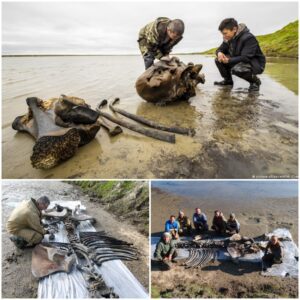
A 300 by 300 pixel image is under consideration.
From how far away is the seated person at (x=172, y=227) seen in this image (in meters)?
2.71

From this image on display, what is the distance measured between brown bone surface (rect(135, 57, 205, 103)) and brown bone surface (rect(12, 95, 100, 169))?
50.7 inches

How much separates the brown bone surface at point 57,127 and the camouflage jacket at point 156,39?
2.00 m

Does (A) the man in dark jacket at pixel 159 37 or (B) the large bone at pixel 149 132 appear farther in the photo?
(A) the man in dark jacket at pixel 159 37

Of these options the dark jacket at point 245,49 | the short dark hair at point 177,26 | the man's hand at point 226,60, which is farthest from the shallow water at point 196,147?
the short dark hair at point 177,26

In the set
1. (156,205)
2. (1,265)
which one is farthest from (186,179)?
(1,265)

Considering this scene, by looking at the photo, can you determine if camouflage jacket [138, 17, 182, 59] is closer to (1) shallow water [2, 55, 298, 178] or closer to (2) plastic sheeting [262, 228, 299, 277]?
(1) shallow water [2, 55, 298, 178]

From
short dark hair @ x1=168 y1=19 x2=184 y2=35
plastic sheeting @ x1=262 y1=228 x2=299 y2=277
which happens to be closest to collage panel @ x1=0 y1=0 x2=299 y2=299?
plastic sheeting @ x1=262 y1=228 x2=299 y2=277

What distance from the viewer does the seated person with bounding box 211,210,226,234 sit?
273 cm

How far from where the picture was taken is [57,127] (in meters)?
2.73

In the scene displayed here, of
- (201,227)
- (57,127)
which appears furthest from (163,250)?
(57,127)

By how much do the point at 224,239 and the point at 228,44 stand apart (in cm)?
360

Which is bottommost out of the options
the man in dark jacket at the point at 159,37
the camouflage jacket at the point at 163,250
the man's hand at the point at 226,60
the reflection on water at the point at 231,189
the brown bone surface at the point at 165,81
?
the camouflage jacket at the point at 163,250

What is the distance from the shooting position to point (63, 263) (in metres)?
2.60

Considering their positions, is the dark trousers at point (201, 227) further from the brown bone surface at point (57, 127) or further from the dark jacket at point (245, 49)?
the dark jacket at point (245, 49)
